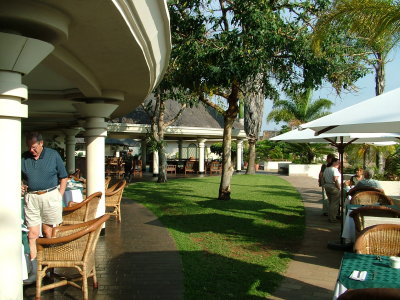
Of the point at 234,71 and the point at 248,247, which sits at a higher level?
the point at 234,71

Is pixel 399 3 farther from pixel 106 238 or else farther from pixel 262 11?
pixel 106 238

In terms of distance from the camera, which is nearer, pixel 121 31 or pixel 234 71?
pixel 121 31

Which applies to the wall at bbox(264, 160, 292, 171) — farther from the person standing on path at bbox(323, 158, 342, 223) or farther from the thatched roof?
the person standing on path at bbox(323, 158, 342, 223)

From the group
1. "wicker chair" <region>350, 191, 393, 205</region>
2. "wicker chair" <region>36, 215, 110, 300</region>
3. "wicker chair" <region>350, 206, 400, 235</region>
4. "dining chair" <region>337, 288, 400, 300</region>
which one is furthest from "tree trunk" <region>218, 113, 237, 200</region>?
"dining chair" <region>337, 288, 400, 300</region>

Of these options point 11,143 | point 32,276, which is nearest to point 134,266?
point 32,276

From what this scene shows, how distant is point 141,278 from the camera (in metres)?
5.47

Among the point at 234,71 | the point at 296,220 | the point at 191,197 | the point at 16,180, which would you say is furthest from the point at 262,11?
the point at 16,180

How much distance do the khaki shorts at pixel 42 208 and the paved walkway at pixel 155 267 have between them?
2.79 ft

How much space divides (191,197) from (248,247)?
23.5 feet

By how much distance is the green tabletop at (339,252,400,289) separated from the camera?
3115 millimetres

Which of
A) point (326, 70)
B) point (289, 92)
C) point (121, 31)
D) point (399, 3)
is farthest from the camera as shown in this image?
point (289, 92)

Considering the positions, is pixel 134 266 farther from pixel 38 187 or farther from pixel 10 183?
pixel 10 183

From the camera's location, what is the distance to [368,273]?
11.0ft

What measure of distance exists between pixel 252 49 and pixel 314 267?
5.81 meters
